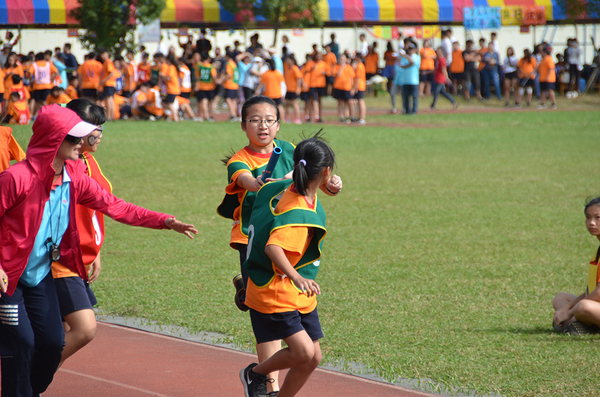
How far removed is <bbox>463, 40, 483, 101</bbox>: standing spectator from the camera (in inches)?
1039

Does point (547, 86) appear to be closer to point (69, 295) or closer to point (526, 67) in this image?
point (526, 67)

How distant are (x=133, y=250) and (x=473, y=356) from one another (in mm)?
4220

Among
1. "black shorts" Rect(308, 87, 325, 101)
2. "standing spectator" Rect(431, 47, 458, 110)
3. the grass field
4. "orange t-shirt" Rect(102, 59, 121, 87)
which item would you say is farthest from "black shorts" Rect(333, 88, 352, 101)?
"orange t-shirt" Rect(102, 59, 121, 87)

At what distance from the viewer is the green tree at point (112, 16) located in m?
21.9

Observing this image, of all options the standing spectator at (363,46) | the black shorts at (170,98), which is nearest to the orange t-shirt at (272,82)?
the black shorts at (170,98)

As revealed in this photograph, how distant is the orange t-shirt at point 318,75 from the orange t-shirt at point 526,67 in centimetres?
848

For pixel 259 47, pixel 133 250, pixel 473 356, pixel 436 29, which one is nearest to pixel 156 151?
pixel 133 250

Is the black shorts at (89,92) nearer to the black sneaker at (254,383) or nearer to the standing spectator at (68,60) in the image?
the standing spectator at (68,60)

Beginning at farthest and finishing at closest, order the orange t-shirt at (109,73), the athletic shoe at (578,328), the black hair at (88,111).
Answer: the orange t-shirt at (109,73), the athletic shoe at (578,328), the black hair at (88,111)

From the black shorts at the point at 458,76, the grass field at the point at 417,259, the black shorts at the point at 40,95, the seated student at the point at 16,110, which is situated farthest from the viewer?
the black shorts at the point at 458,76

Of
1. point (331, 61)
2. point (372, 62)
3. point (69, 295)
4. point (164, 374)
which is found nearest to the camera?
point (69, 295)

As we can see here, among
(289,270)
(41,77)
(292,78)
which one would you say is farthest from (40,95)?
(289,270)

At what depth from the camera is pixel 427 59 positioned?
24.2 meters

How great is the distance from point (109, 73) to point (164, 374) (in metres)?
15.8
